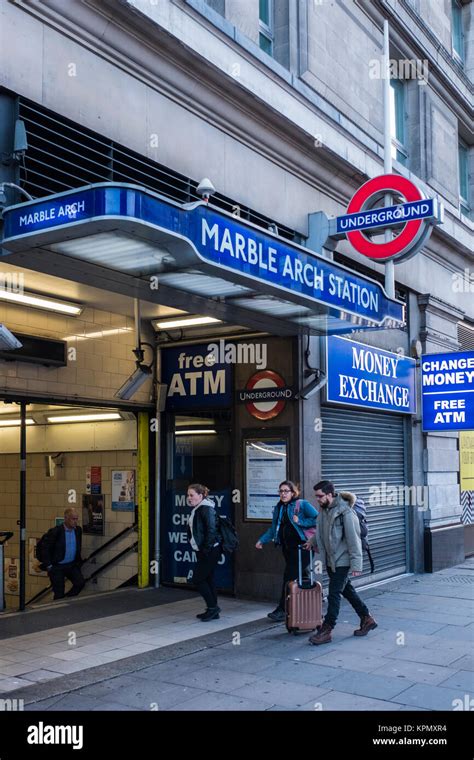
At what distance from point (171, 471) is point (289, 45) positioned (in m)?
6.38

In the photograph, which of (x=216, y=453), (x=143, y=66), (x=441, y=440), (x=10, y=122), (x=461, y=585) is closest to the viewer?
(x=10, y=122)

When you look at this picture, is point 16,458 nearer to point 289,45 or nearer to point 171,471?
point 171,471

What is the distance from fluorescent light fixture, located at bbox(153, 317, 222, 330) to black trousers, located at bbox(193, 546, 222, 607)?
3.42 metres

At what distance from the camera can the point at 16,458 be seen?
13570 millimetres

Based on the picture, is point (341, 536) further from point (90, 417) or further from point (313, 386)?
point (90, 417)

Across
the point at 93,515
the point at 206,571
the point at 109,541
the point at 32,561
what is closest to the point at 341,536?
the point at 206,571

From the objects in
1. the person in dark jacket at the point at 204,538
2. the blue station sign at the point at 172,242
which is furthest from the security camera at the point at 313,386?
the person in dark jacket at the point at 204,538

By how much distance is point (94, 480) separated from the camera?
12555 mm

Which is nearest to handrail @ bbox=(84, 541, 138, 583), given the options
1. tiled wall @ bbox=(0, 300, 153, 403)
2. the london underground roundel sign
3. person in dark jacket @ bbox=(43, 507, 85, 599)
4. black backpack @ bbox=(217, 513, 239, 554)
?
person in dark jacket @ bbox=(43, 507, 85, 599)

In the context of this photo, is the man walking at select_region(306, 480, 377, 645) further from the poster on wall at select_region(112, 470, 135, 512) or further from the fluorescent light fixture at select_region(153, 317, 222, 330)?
the poster on wall at select_region(112, 470, 135, 512)

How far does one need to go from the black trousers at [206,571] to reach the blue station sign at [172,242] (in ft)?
9.89

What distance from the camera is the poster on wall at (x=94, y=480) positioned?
41.0ft

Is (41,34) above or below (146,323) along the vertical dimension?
above

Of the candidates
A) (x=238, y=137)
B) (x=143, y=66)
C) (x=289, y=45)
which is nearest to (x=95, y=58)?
(x=143, y=66)
